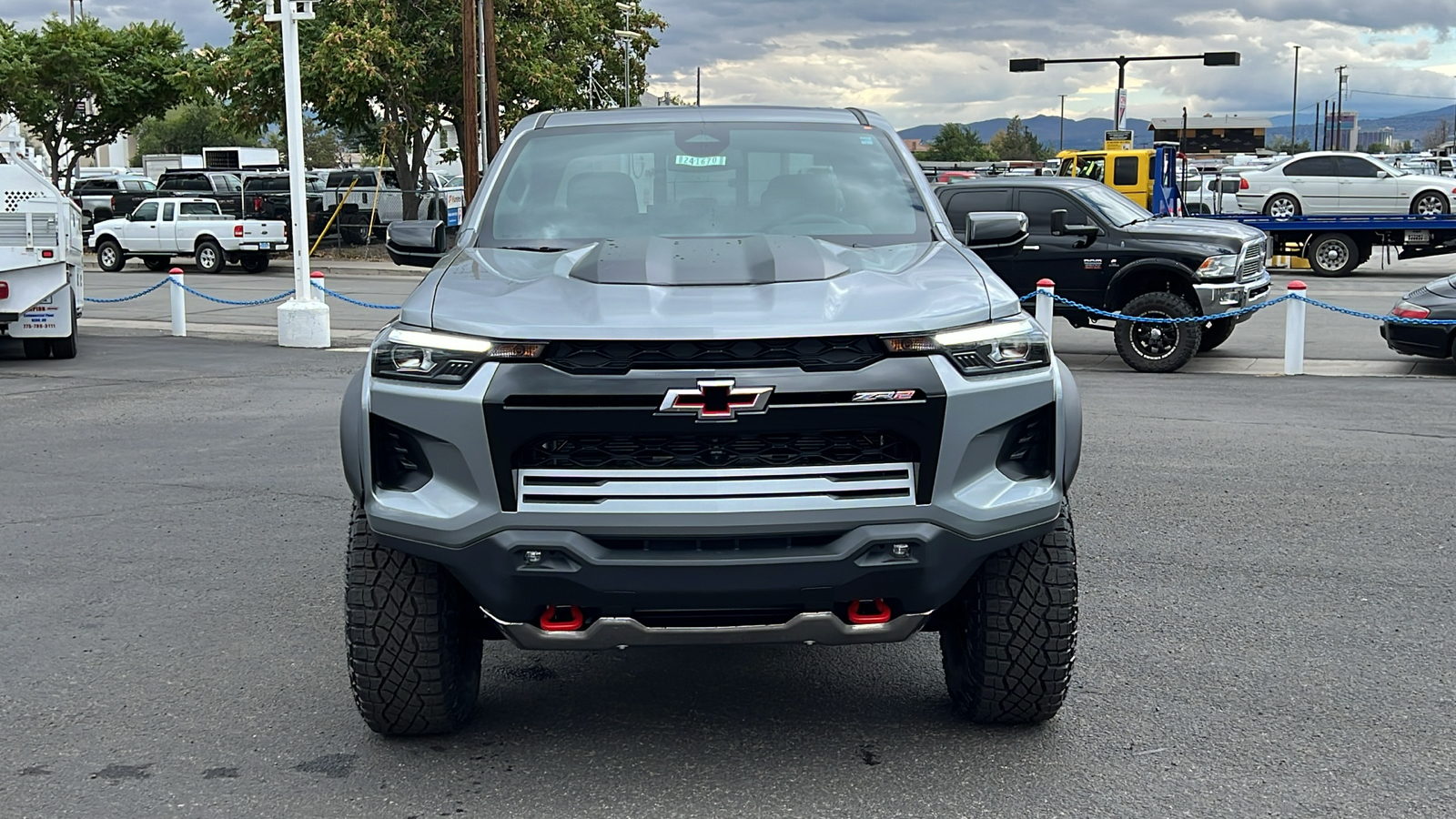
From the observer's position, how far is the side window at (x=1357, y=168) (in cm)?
3269

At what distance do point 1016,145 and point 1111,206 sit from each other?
122 meters

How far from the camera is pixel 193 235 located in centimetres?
3073

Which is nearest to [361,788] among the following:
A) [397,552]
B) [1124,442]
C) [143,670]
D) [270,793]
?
[270,793]

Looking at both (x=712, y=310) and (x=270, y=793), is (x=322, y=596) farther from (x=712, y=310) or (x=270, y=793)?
(x=712, y=310)

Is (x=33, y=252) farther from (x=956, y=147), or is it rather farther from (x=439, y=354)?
(x=956, y=147)

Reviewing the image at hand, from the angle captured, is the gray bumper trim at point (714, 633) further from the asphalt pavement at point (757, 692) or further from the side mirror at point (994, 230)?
the side mirror at point (994, 230)

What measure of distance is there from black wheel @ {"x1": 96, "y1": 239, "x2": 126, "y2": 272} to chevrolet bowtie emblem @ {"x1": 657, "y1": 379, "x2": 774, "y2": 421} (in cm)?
3091

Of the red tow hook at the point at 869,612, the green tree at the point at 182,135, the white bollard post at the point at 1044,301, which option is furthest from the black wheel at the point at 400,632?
the green tree at the point at 182,135

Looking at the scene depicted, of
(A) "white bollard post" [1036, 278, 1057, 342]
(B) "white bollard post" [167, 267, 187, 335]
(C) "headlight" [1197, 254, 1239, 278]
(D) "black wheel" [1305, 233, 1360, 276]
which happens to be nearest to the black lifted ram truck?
(C) "headlight" [1197, 254, 1239, 278]

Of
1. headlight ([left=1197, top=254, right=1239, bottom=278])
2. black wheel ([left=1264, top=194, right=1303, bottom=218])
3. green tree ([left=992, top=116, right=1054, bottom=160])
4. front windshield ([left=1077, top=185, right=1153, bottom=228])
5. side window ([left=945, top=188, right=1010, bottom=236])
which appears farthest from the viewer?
green tree ([left=992, top=116, right=1054, bottom=160])

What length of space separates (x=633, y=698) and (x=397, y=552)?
1.09 meters

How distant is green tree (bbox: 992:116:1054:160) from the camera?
129 m

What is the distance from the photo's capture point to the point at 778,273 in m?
4.25

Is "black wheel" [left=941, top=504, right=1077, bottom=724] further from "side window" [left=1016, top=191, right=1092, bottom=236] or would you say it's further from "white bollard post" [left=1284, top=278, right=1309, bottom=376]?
"side window" [left=1016, top=191, right=1092, bottom=236]
